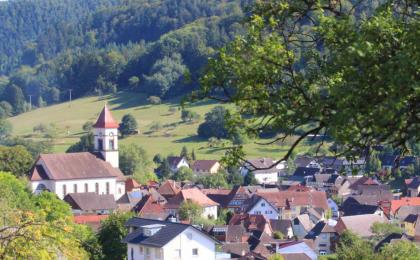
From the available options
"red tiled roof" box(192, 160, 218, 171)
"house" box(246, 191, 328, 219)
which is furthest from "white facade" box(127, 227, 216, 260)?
"red tiled roof" box(192, 160, 218, 171)

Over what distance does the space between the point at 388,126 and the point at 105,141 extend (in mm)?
68332

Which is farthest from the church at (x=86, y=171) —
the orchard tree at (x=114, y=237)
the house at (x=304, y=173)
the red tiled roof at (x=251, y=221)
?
the orchard tree at (x=114, y=237)

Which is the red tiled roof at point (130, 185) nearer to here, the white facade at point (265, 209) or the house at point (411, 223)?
the white facade at point (265, 209)

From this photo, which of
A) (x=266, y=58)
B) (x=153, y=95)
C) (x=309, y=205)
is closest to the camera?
(x=266, y=58)

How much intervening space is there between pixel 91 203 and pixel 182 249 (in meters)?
29.5

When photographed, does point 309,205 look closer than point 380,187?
Yes

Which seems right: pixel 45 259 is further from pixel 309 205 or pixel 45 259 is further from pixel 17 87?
pixel 17 87

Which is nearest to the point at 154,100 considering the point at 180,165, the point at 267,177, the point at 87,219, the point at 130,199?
the point at 180,165

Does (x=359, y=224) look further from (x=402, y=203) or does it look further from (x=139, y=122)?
(x=139, y=122)

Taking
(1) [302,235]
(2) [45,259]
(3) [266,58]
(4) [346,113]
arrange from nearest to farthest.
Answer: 1. (4) [346,113]
2. (3) [266,58]
3. (2) [45,259]
4. (1) [302,235]

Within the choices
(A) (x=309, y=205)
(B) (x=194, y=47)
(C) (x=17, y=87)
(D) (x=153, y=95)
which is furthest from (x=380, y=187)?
(C) (x=17, y=87)

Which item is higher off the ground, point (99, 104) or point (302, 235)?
point (99, 104)

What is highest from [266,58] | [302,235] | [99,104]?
[99,104]

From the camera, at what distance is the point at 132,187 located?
3044 inches
